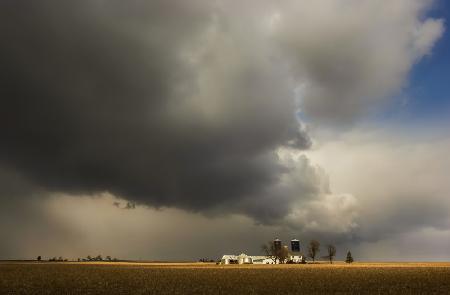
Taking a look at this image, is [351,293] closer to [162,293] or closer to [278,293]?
[278,293]

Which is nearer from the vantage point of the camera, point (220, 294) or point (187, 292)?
point (220, 294)

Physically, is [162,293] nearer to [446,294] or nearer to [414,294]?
[414,294]

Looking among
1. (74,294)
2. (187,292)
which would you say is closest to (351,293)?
(187,292)

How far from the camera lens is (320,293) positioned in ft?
176

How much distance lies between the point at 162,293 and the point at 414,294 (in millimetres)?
30979

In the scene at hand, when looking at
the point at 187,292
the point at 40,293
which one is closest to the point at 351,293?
the point at 187,292

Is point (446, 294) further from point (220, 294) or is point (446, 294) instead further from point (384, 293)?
point (220, 294)

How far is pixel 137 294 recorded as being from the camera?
2063 inches

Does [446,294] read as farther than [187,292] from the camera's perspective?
No

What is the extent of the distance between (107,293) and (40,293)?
828cm

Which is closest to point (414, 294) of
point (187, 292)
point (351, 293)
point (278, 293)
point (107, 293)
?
point (351, 293)

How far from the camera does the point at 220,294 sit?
2010 inches

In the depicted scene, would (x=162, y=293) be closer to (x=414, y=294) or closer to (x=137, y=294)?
(x=137, y=294)

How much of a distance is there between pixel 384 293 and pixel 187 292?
2510 centimetres
